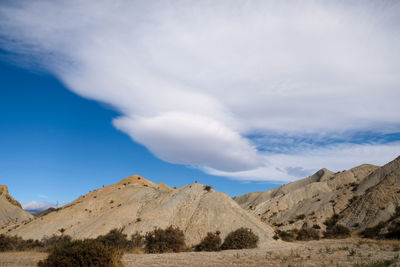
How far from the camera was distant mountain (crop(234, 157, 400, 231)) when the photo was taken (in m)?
46.9

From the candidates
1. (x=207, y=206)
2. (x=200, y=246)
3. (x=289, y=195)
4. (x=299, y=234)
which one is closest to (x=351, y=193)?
(x=289, y=195)

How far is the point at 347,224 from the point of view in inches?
1897

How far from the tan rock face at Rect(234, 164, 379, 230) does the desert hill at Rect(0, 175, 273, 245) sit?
24394 mm

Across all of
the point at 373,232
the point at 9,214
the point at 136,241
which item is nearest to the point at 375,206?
the point at 373,232

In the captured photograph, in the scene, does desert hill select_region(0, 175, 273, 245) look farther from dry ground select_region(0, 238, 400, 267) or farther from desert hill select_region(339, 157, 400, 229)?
desert hill select_region(339, 157, 400, 229)

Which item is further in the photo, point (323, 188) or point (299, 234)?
point (323, 188)

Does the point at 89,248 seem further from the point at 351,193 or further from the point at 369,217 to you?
the point at 351,193

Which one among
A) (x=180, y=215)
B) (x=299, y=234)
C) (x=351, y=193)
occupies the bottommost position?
(x=299, y=234)

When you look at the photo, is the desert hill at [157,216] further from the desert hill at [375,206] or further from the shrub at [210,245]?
the desert hill at [375,206]

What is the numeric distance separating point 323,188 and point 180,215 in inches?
2320

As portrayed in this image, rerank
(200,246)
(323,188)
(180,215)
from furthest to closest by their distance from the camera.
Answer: (323,188)
(180,215)
(200,246)

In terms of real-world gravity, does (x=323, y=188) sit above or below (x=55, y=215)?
above

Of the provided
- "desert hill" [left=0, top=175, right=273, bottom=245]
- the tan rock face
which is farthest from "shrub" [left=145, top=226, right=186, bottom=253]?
the tan rock face

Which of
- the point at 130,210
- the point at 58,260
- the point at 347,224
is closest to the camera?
the point at 58,260
